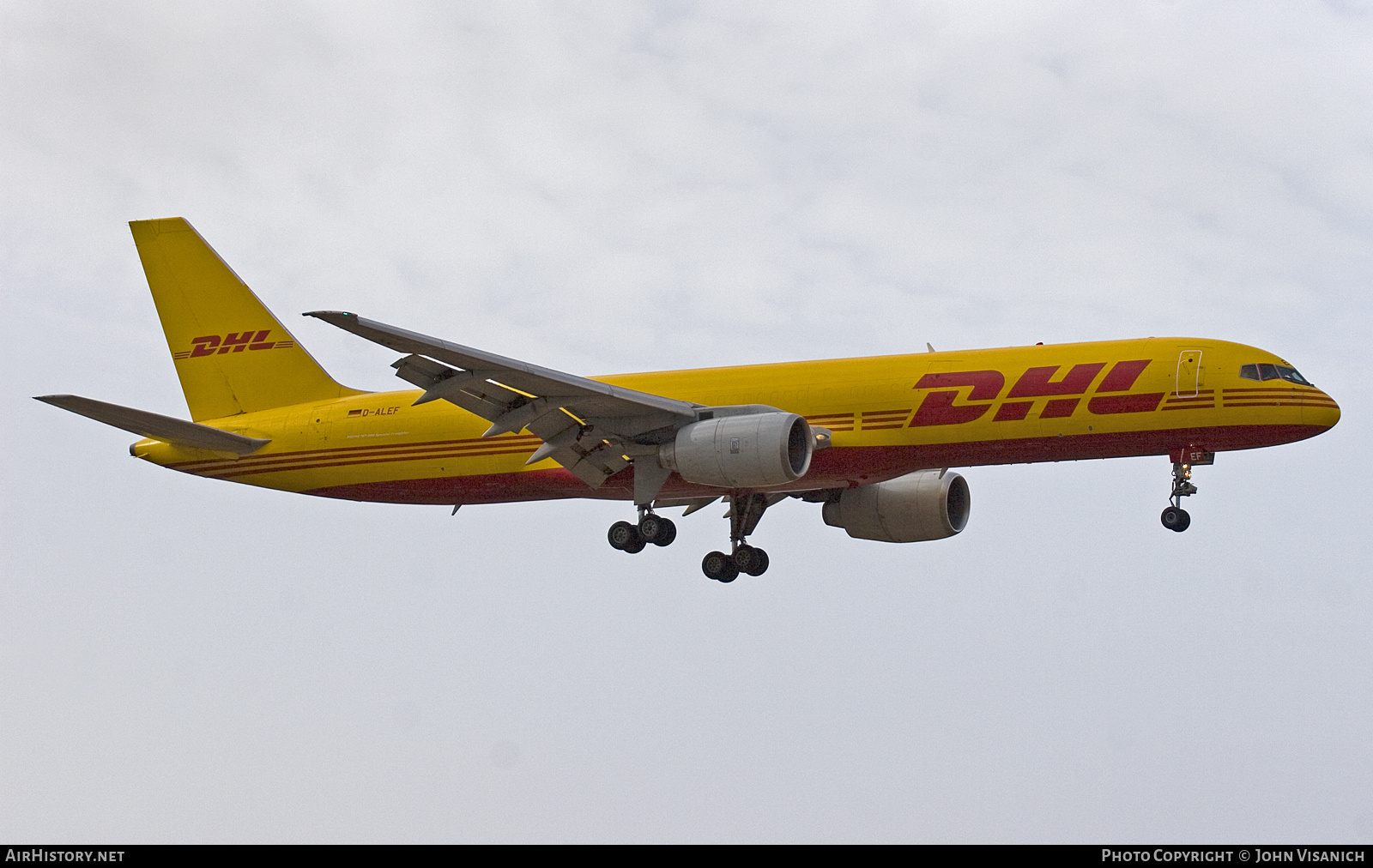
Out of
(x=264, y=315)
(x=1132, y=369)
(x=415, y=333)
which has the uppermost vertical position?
(x=264, y=315)

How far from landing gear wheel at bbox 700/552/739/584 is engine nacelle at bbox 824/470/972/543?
3.36 m

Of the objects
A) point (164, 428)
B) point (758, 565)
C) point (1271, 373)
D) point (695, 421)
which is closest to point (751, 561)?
point (758, 565)

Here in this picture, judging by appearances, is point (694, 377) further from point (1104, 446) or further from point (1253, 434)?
point (1253, 434)

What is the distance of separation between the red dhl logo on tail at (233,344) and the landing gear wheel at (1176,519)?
21342 millimetres

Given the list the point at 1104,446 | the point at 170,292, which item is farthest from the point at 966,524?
the point at 170,292

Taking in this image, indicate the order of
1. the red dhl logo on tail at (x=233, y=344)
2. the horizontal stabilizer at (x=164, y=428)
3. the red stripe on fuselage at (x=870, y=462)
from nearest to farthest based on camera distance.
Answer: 1. the red stripe on fuselage at (x=870, y=462)
2. the horizontal stabilizer at (x=164, y=428)
3. the red dhl logo on tail at (x=233, y=344)

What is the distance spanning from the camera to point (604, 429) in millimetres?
34781

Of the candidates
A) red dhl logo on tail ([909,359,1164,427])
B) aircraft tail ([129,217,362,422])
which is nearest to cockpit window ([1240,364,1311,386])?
red dhl logo on tail ([909,359,1164,427])

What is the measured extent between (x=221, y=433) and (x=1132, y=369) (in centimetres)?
2081

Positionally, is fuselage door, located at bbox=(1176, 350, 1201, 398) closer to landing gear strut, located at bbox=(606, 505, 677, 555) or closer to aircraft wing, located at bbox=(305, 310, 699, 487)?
aircraft wing, located at bbox=(305, 310, 699, 487)

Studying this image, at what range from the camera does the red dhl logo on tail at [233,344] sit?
41.1 meters

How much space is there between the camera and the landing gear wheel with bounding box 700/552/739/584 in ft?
128

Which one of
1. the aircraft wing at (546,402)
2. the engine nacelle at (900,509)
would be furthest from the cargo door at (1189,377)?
the aircraft wing at (546,402)

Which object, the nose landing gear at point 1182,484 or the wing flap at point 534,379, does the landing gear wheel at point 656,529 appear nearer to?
the wing flap at point 534,379
